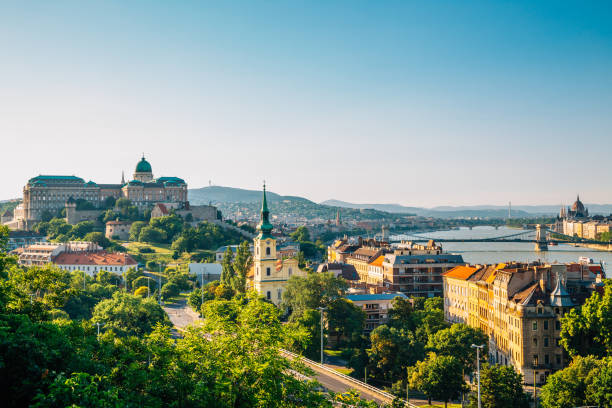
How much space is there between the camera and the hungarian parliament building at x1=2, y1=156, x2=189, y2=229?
514 ft

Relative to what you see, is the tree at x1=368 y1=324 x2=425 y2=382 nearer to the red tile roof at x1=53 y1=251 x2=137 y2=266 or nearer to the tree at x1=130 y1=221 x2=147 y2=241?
the red tile roof at x1=53 y1=251 x2=137 y2=266

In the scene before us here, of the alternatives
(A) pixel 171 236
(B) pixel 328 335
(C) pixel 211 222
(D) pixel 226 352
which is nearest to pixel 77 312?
(B) pixel 328 335

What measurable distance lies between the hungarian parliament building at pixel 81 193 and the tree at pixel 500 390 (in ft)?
422

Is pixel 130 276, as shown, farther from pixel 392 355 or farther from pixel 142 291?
pixel 392 355

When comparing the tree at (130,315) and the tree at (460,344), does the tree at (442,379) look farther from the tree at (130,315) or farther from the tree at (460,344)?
the tree at (130,315)

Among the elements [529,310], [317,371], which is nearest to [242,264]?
[317,371]

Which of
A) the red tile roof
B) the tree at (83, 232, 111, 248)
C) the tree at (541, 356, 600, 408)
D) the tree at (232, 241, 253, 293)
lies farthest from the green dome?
the tree at (541, 356, 600, 408)

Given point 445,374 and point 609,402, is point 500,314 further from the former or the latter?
point 609,402

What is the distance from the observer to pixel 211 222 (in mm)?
153625

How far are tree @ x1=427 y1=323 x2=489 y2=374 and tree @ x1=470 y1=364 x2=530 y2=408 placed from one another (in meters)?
7.77

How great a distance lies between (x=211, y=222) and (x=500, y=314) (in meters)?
106

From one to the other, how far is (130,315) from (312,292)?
17.5 meters

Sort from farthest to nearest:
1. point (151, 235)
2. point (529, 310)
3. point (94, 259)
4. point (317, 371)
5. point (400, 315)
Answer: point (151, 235)
point (94, 259)
point (400, 315)
point (529, 310)
point (317, 371)

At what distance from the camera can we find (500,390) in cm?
3834
